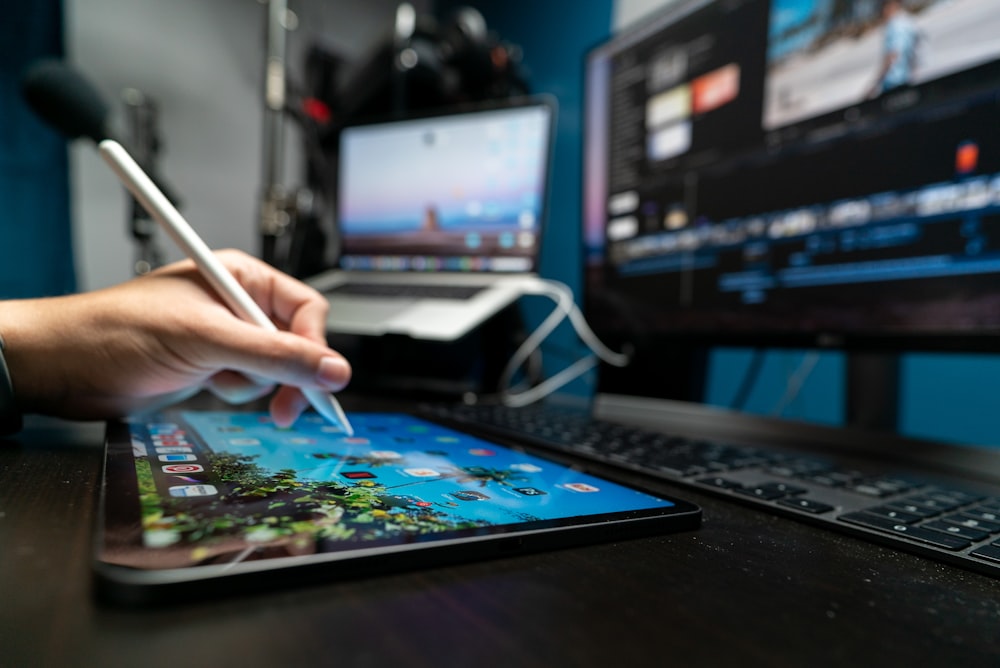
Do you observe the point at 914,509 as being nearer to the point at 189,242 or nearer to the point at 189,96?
the point at 189,242

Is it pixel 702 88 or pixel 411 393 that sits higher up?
pixel 702 88

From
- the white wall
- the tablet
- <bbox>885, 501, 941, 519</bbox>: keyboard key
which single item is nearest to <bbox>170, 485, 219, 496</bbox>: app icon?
the tablet

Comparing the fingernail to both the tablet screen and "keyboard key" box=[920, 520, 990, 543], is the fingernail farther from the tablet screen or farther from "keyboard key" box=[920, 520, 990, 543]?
"keyboard key" box=[920, 520, 990, 543]

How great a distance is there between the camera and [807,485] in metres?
0.37

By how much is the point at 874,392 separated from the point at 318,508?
0.66m

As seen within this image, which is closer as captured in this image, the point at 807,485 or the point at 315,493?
the point at 315,493

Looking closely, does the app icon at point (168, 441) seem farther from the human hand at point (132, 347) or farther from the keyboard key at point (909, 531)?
the keyboard key at point (909, 531)

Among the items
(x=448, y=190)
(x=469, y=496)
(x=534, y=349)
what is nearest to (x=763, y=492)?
(x=469, y=496)

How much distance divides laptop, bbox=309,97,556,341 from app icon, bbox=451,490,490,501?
1.68 ft

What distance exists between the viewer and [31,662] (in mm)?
145

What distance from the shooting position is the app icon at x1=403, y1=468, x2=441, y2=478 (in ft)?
1.00

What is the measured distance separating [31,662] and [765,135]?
73 cm

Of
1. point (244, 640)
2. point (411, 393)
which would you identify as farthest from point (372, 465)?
point (411, 393)

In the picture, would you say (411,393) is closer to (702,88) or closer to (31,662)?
(702,88)
